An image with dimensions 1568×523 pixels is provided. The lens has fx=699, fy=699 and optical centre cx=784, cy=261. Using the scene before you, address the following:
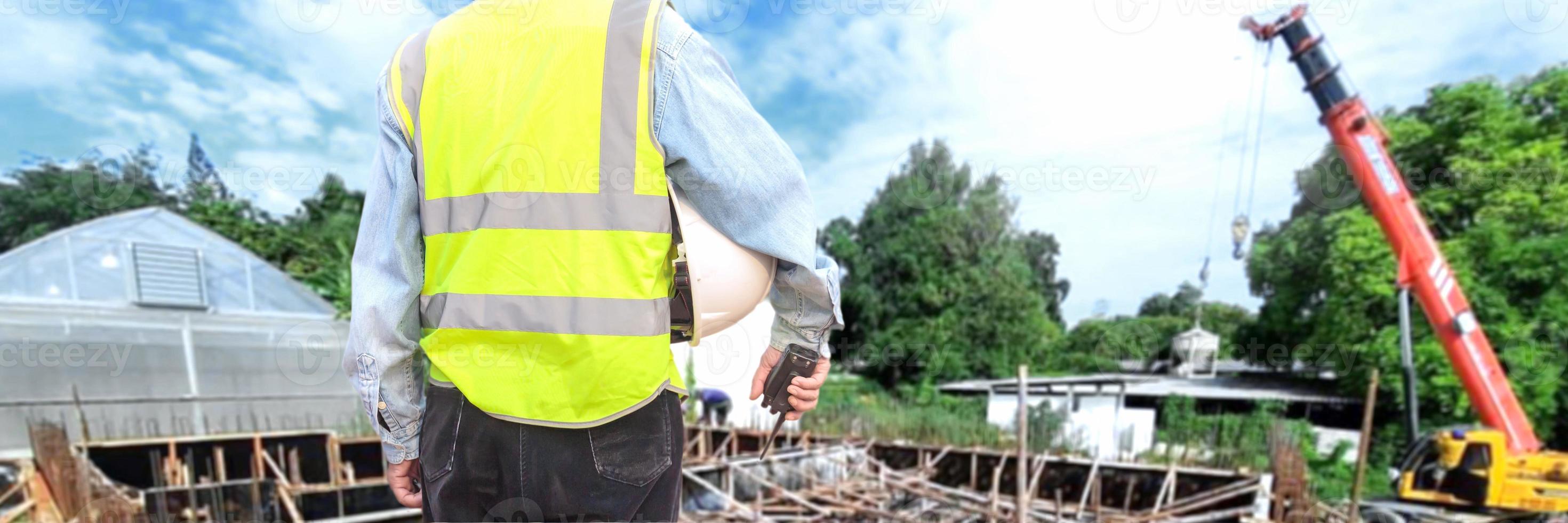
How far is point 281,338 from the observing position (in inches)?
348

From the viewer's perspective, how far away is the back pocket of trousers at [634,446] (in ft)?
2.70

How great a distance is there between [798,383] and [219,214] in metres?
25.6

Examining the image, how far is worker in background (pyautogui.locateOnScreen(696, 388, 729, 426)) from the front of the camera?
1120cm

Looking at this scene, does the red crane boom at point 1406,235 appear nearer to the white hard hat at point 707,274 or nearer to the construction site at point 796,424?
the construction site at point 796,424

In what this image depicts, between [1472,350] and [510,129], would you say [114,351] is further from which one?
[1472,350]

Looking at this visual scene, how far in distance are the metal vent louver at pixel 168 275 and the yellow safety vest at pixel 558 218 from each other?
945 cm

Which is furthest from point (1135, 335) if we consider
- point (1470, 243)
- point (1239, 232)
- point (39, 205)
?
point (39, 205)

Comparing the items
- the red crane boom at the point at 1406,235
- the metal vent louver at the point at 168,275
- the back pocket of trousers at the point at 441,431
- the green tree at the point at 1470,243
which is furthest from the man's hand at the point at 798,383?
the green tree at the point at 1470,243

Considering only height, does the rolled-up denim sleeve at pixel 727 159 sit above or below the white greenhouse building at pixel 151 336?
above

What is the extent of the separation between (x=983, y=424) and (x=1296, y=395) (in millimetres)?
8318

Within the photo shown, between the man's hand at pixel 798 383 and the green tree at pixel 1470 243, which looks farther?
the green tree at pixel 1470 243

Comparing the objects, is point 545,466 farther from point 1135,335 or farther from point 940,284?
point 1135,335

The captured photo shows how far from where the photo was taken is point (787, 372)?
979mm

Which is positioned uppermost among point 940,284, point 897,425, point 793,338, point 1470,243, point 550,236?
point 1470,243
